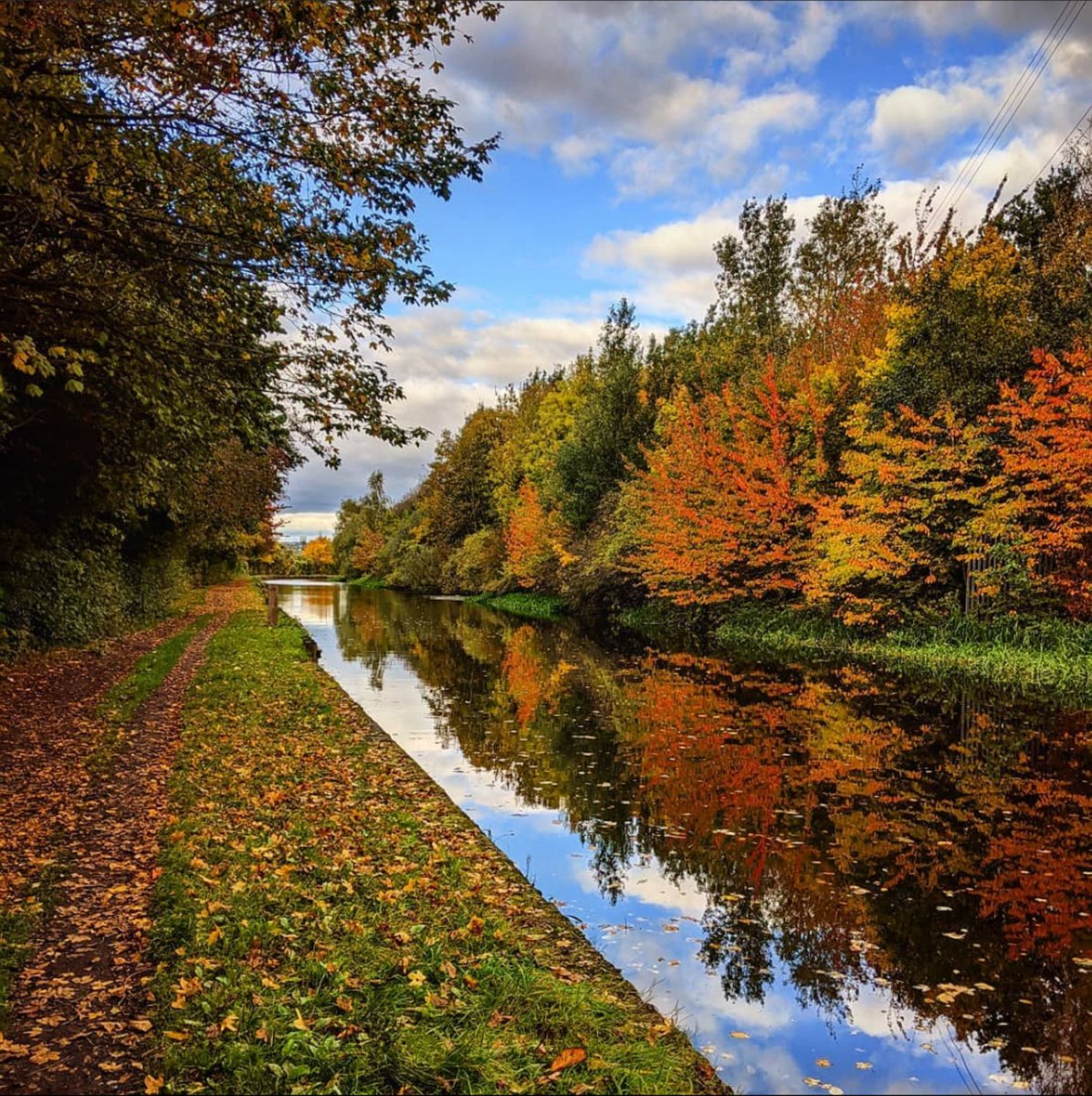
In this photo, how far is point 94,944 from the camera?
4.89m

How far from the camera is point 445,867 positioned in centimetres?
643

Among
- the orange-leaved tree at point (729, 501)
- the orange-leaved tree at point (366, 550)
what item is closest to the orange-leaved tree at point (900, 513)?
the orange-leaved tree at point (729, 501)

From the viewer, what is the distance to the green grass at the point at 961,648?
55.5 feet

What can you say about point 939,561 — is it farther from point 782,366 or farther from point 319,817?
point 319,817

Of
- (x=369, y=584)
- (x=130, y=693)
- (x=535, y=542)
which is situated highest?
(x=535, y=542)

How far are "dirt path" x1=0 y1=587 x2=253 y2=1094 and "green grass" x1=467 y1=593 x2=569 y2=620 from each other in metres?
31.8

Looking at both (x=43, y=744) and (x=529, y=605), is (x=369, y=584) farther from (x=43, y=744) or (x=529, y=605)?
(x=43, y=744)

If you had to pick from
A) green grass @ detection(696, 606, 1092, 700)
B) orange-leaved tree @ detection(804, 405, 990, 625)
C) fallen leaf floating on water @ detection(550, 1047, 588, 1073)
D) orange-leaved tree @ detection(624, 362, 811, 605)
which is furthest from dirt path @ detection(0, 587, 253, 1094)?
orange-leaved tree @ detection(624, 362, 811, 605)

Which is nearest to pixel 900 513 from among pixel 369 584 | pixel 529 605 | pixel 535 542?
pixel 535 542

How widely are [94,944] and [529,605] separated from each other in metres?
40.7

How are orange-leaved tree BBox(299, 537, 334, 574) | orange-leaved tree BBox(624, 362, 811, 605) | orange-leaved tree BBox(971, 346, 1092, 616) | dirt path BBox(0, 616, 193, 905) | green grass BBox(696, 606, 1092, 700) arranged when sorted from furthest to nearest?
orange-leaved tree BBox(299, 537, 334, 574) → orange-leaved tree BBox(624, 362, 811, 605) → green grass BBox(696, 606, 1092, 700) → orange-leaved tree BBox(971, 346, 1092, 616) → dirt path BBox(0, 616, 193, 905)

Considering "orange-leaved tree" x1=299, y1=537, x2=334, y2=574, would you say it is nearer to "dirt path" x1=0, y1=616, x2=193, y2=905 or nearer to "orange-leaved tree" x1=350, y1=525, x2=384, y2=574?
"orange-leaved tree" x1=350, y1=525, x2=384, y2=574

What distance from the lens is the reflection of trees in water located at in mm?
5117

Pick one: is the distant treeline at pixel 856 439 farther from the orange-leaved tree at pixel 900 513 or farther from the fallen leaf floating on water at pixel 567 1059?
the fallen leaf floating on water at pixel 567 1059
